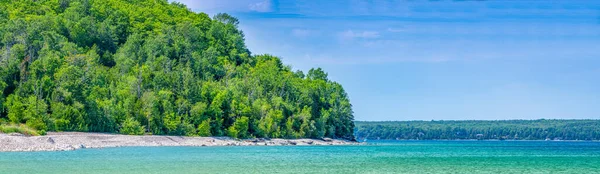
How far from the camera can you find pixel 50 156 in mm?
63094

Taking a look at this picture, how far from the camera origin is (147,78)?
375 ft

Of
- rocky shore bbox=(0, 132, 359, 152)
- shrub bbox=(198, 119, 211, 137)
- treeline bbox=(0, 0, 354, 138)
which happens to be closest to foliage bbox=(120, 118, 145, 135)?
treeline bbox=(0, 0, 354, 138)

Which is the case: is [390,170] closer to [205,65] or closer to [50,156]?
[50,156]

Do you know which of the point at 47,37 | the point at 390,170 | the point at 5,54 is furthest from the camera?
the point at 47,37

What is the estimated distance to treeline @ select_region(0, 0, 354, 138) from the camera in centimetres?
9456

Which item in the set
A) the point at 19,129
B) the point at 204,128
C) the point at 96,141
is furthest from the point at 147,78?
the point at 19,129

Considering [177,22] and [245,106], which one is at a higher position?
[177,22]

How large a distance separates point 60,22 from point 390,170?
99.3 m

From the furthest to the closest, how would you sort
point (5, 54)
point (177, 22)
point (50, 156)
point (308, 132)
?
point (177, 22) < point (308, 132) < point (5, 54) < point (50, 156)

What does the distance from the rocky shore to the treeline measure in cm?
296

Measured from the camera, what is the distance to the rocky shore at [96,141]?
72438 mm

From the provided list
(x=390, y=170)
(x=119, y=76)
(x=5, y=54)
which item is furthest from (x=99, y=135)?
(x=390, y=170)

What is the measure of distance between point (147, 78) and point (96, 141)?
29451mm

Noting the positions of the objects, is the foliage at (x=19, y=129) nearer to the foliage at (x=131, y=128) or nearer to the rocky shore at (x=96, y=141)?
the rocky shore at (x=96, y=141)
